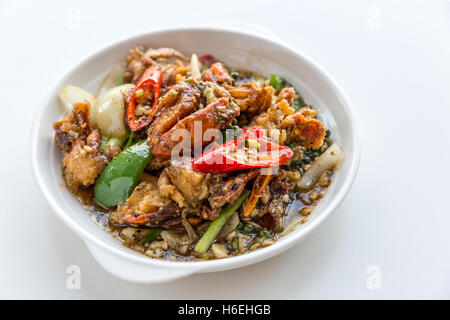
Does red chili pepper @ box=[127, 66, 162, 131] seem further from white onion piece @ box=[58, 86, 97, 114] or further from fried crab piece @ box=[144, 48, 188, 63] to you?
white onion piece @ box=[58, 86, 97, 114]

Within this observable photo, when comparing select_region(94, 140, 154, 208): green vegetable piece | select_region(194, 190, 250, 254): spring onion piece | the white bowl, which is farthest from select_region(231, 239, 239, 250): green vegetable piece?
select_region(94, 140, 154, 208): green vegetable piece

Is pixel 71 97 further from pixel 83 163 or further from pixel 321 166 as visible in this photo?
pixel 321 166

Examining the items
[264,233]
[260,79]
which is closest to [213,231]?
[264,233]

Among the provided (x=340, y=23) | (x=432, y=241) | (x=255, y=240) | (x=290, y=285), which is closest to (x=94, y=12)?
(x=340, y=23)

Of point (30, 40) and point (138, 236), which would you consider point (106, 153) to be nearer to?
point (138, 236)

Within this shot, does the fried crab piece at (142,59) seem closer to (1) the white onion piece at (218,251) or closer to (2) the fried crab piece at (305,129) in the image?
(2) the fried crab piece at (305,129)

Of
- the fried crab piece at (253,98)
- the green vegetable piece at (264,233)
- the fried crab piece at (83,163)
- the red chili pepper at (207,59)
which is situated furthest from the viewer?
the red chili pepper at (207,59)

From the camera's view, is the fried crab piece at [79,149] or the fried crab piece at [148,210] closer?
the fried crab piece at [148,210]

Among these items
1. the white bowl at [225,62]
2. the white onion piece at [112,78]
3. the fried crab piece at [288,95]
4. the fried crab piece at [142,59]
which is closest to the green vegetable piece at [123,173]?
the white bowl at [225,62]
